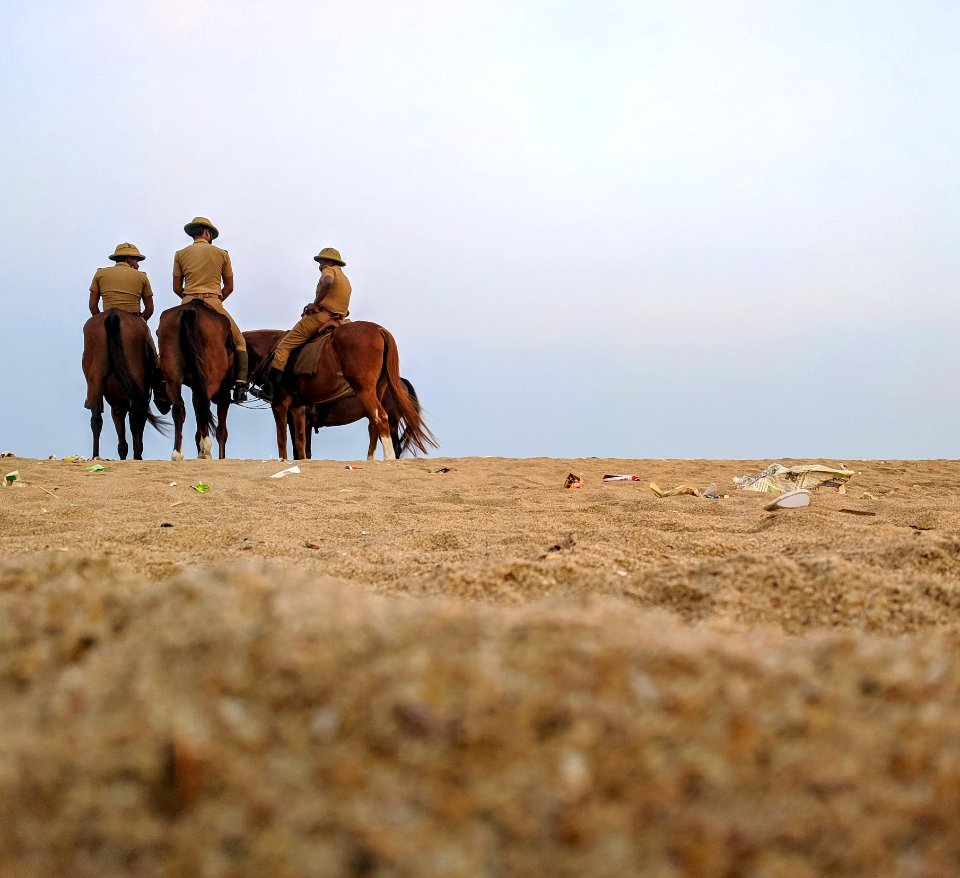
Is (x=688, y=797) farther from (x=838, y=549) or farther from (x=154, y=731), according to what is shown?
(x=838, y=549)

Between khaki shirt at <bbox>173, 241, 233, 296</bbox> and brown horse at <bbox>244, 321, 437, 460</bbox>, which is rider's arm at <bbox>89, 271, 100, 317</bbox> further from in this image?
brown horse at <bbox>244, 321, 437, 460</bbox>

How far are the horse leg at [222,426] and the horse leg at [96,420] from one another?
4.26 feet

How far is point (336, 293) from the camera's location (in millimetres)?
9203

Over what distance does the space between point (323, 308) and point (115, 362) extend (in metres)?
2.29

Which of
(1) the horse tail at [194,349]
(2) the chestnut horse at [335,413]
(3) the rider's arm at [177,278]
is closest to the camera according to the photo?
(1) the horse tail at [194,349]

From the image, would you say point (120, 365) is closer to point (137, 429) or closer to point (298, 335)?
point (137, 429)

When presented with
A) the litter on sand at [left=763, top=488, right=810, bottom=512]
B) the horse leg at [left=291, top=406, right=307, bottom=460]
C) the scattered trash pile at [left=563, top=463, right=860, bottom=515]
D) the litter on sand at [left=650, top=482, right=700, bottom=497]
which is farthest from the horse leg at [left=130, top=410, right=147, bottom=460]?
the litter on sand at [left=763, top=488, right=810, bottom=512]

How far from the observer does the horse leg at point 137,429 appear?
29.9ft

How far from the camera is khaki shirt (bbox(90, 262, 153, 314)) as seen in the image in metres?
8.89

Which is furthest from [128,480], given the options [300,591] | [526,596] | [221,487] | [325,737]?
[325,737]

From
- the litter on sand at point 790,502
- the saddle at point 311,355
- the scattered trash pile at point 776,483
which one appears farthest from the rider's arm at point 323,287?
the litter on sand at point 790,502

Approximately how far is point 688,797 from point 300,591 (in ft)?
1.81

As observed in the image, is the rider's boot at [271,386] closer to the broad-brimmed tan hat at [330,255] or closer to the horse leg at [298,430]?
the horse leg at [298,430]

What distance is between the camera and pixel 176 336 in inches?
330
